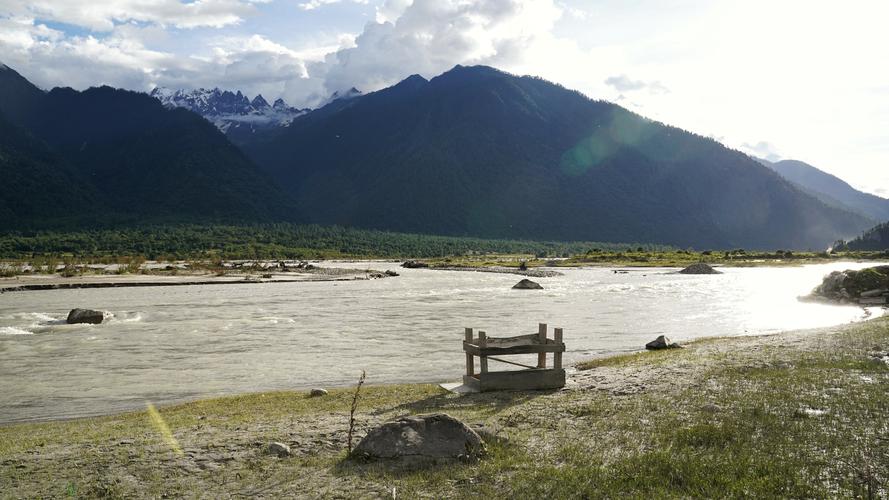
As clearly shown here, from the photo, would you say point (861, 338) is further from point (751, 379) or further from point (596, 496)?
point (596, 496)

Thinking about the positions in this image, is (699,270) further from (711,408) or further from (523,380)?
(711,408)

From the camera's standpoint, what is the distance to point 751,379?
712 inches

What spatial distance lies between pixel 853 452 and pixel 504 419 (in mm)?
7131

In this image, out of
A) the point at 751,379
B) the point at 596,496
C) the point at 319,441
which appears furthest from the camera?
the point at 751,379

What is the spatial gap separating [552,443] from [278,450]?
5623 millimetres

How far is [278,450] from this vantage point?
43.7 ft

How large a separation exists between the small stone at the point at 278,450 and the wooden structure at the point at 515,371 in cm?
800

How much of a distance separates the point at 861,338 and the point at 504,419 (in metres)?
17.7

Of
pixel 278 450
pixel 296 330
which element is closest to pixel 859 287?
pixel 296 330

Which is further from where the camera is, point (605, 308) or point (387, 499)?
point (605, 308)

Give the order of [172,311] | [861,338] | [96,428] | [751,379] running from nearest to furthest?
[96,428], [751,379], [861,338], [172,311]

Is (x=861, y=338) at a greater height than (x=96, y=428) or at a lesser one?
greater

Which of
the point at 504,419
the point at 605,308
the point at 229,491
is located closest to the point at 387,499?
the point at 229,491

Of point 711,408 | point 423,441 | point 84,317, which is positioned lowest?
point 84,317
